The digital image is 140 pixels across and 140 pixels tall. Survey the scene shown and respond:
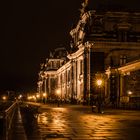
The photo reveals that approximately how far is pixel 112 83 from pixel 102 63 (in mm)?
10645

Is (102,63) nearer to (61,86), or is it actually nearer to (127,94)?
(127,94)

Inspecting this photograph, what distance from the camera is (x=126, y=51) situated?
85.6 metres

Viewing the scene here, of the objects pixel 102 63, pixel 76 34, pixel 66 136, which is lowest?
pixel 66 136

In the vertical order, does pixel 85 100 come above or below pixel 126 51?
below

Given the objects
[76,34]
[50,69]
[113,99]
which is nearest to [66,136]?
[113,99]

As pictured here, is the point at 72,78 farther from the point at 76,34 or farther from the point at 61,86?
the point at 61,86

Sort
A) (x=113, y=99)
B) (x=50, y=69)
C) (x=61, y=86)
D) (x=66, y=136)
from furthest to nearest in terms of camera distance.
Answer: (x=50, y=69), (x=61, y=86), (x=113, y=99), (x=66, y=136)

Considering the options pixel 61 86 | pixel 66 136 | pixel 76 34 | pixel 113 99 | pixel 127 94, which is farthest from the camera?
pixel 61 86

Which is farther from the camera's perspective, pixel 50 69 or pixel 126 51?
pixel 50 69

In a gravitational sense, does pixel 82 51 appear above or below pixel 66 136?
above

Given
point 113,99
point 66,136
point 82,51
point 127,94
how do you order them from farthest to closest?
point 82,51 < point 113,99 < point 127,94 < point 66,136

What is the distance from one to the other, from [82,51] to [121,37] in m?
8.46

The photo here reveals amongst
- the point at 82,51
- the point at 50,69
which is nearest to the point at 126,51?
the point at 82,51

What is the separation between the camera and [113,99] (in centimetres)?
7544
